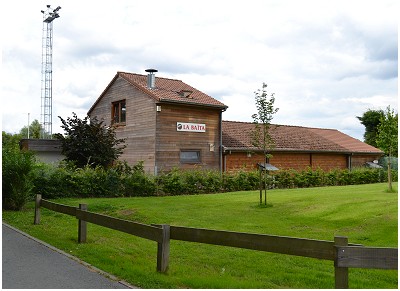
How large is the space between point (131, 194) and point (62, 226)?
978 cm

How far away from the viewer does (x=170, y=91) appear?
98.3 feet

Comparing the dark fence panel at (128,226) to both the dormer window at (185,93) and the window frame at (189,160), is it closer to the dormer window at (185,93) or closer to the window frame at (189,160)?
the window frame at (189,160)

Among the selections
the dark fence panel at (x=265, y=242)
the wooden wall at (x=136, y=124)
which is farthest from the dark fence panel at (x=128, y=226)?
the wooden wall at (x=136, y=124)

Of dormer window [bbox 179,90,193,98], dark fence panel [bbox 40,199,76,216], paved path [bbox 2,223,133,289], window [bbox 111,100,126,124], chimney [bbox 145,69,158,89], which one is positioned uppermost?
chimney [bbox 145,69,158,89]

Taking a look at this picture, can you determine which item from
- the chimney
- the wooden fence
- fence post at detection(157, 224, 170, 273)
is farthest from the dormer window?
fence post at detection(157, 224, 170, 273)

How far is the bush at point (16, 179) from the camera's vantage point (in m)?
16.3

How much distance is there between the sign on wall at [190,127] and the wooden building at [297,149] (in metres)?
1.98

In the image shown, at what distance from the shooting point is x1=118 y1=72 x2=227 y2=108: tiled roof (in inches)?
1105

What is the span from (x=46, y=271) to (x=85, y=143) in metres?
17.0

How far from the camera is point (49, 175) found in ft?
66.4

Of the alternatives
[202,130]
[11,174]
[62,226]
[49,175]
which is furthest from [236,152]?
[62,226]

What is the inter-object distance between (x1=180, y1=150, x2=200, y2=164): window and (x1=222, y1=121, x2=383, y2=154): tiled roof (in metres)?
2.14

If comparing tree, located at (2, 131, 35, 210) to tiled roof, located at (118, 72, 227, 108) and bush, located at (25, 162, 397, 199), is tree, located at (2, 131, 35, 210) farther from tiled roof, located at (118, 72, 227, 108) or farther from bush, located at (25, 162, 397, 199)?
tiled roof, located at (118, 72, 227, 108)

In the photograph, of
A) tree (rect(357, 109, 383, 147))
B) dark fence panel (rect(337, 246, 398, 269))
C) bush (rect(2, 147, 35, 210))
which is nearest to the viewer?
dark fence panel (rect(337, 246, 398, 269))
